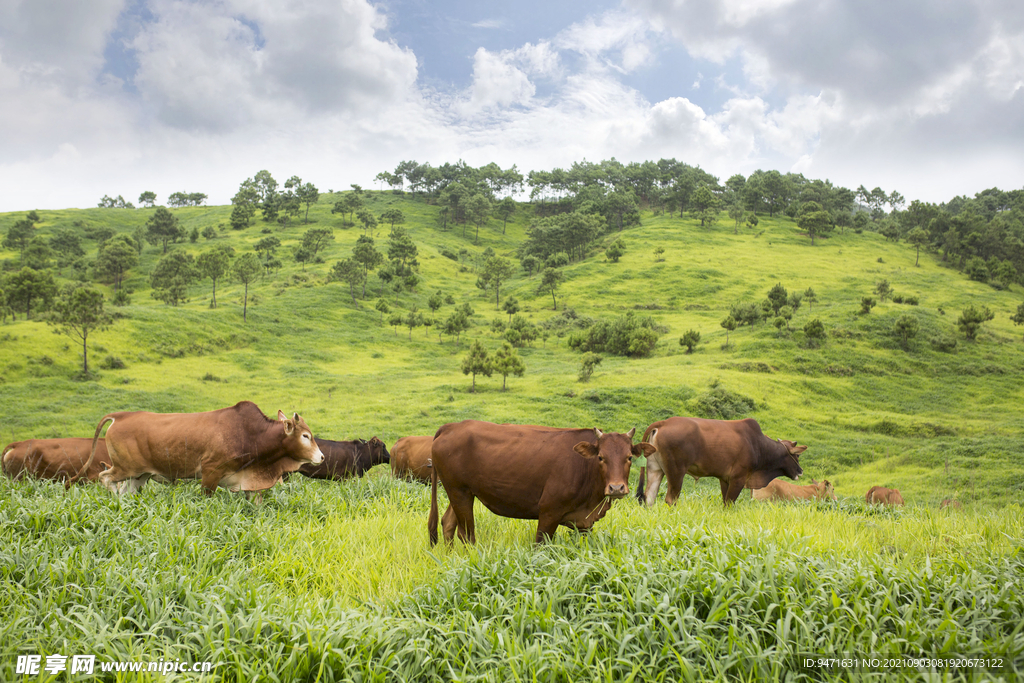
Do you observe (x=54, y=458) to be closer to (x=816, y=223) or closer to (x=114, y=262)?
(x=114, y=262)

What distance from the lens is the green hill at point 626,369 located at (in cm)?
2414

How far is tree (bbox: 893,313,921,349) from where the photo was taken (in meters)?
38.6

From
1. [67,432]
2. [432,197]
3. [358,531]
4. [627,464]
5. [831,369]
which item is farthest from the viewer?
[432,197]

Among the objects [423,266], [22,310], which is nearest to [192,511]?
[22,310]

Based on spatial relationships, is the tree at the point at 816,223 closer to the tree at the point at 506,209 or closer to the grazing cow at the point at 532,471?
the tree at the point at 506,209

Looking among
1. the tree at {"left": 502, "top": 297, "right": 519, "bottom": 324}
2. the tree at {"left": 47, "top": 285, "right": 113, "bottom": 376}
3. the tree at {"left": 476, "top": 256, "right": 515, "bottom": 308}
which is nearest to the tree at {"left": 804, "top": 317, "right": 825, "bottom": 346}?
the tree at {"left": 502, "top": 297, "right": 519, "bottom": 324}

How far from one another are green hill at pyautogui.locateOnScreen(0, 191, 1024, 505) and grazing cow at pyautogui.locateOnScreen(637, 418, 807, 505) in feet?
10.7

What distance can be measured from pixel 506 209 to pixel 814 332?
9090cm

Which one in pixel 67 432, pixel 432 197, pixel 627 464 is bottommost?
pixel 67 432

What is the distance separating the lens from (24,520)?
19.8ft

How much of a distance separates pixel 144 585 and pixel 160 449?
3.76 meters

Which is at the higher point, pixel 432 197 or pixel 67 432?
pixel 432 197

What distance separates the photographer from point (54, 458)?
922cm

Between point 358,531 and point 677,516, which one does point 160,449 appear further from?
point 677,516
